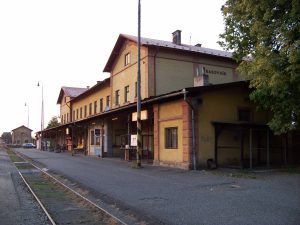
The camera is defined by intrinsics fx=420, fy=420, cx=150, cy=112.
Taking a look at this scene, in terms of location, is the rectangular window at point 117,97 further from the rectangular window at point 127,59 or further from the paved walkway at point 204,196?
the paved walkway at point 204,196

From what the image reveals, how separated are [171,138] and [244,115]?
4.50m

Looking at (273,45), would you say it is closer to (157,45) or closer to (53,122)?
(157,45)

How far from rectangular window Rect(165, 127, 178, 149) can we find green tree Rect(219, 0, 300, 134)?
205 inches

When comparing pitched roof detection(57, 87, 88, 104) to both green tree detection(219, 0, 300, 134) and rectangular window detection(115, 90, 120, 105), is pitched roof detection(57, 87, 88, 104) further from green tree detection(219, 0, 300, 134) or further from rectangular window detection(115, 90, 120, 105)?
green tree detection(219, 0, 300, 134)

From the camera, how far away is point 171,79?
29.7 metres

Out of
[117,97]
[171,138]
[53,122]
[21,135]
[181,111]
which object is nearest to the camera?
[181,111]

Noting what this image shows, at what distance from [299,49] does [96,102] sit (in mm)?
31608

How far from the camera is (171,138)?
872 inches

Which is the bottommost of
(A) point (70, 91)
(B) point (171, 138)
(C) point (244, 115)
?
(B) point (171, 138)

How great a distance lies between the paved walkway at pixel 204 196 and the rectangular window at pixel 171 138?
343cm

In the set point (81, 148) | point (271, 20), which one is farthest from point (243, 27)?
point (81, 148)

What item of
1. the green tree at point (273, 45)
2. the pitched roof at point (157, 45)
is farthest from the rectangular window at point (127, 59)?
the green tree at point (273, 45)

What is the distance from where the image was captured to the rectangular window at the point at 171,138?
71.0 feet

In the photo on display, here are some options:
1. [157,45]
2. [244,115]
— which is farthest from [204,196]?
[157,45]
